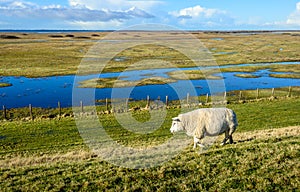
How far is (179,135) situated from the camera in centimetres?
1941

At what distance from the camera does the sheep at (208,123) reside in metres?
14.4

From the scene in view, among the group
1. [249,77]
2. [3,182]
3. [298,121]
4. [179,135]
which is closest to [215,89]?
[249,77]

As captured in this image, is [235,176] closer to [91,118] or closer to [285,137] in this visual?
[285,137]

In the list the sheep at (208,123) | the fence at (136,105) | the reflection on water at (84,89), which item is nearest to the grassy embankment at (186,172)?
the sheep at (208,123)

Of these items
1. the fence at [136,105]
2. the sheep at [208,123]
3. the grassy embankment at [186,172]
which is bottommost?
the fence at [136,105]

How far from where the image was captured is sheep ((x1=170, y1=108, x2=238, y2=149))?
1435 cm

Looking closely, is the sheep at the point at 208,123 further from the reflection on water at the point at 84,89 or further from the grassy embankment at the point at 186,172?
the reflection on water at the point at 84,89

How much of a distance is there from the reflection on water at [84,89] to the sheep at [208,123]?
2345cm

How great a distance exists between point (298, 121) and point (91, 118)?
56.0ft

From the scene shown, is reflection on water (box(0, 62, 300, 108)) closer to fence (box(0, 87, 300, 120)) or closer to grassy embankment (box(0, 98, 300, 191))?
fence (box(0, 87, 300, 120))

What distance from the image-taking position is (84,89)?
44.1 metres

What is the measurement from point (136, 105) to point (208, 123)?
21492 mm

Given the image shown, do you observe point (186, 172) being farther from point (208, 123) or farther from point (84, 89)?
point (84, 89)

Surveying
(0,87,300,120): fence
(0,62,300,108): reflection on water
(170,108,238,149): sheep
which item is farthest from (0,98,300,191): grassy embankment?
(0,62,300,108): reflection on water
